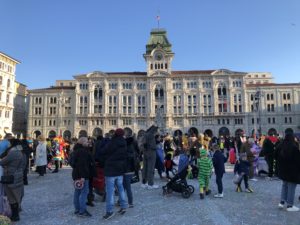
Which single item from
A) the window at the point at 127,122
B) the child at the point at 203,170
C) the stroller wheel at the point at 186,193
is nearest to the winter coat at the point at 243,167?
the child at the point at 203,170

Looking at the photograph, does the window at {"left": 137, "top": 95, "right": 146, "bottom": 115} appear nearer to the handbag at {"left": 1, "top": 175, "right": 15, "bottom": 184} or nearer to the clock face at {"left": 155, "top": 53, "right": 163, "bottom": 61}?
the clock face at {"left": 155, "top": 53, "right": 163, "bottom": 61}

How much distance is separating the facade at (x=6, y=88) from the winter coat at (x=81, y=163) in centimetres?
5221

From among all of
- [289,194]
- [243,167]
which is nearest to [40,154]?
[243,167]

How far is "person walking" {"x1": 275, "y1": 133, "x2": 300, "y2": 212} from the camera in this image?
7.10 metres

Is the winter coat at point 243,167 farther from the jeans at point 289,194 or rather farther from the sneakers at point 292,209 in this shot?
the sneakers at point 292,209

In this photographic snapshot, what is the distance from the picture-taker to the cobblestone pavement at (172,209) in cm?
625

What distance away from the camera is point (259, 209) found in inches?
285

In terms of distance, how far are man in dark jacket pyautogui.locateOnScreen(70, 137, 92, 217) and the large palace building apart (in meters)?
53.4

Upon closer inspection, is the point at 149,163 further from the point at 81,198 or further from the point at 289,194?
the point at 289,194

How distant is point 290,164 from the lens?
7203mm

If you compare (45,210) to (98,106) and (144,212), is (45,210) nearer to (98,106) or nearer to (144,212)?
(144,212)

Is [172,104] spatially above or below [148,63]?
below

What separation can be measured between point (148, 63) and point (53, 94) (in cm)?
2612

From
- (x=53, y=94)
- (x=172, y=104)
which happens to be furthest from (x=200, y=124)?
(x=53, y=94)
